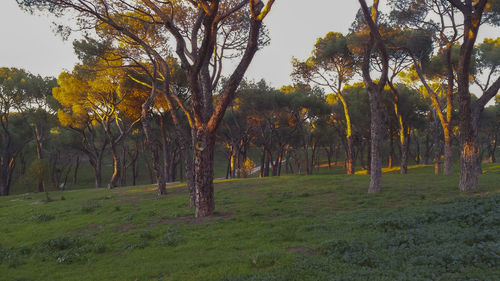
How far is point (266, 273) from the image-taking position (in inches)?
226

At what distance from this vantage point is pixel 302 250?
24.0ft

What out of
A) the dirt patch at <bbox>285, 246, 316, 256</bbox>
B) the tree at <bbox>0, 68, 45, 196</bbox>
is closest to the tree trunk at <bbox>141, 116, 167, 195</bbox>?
the dirt patch at <bbox>285, 246, 316, 256</bbox>

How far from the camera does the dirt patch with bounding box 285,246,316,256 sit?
276 inches

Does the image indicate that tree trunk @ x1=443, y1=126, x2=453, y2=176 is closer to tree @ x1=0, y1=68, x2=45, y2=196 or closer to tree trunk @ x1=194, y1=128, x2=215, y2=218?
tree trunk @ x1=194, y1=128, x2=215, y2=218

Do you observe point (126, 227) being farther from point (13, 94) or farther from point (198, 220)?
point (13, 94)

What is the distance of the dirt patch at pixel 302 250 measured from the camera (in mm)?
7004

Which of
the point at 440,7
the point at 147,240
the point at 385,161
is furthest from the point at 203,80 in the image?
the point at 385,161

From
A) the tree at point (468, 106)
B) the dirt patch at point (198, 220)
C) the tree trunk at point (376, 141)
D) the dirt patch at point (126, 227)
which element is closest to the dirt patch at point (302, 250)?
the dirt patch at point (198, 220)

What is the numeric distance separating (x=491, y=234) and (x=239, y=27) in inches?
712

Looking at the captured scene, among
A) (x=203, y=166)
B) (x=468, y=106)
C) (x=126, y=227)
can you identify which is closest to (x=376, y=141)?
(x=468, y=106)

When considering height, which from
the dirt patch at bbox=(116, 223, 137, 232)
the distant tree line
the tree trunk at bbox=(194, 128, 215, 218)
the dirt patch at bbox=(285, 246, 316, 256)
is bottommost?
the dirt patch at bbox=(116, 223, 137, 232)

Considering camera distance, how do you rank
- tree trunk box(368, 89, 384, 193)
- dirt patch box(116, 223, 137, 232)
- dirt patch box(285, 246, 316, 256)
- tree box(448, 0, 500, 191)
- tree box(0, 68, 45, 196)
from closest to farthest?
1. dirt patch box(285, 246, 316, 256)
2. dirt patch box(116, 223, 137, 232)
3. tree box(448, 0, 500, 191)
4. tree trunk box(368, 89, 384, 193)
5. tree box(0, 68, 45, 196)

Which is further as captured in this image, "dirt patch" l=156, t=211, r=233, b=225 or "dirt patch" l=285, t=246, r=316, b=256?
"dirt patch" l=156, t=211, r=233, b=225

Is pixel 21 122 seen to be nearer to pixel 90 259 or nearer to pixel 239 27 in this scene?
pixel 239 27
